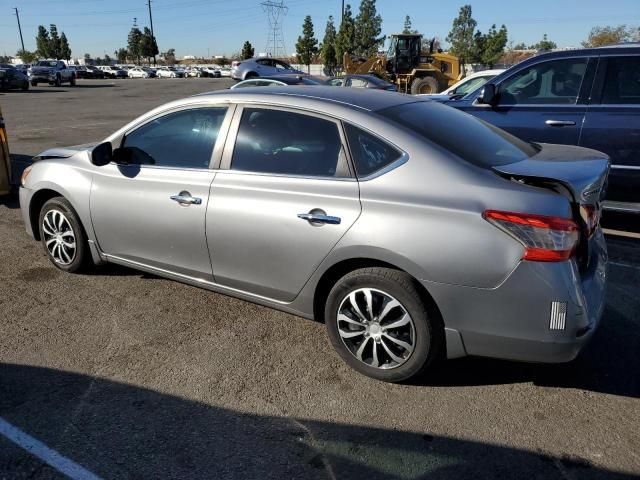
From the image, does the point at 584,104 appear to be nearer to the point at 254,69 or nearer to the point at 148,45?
the point at 254,69

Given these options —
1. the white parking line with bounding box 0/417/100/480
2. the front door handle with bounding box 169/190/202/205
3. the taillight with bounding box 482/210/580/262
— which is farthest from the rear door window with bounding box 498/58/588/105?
the white parking line with bounding box 0/417/100/480

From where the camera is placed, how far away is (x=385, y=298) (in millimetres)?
3168

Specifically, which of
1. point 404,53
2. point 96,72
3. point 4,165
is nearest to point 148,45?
point 96,72

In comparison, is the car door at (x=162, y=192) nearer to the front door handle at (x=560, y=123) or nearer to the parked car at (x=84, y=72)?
the front door handle at (x=560, y=123)

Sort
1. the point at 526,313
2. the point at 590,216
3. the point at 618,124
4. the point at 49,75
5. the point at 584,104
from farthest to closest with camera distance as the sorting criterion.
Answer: the point at 49,75 < the point at 584,104 < the point at 618,124 < the point at 590,216 < the point at 526,313

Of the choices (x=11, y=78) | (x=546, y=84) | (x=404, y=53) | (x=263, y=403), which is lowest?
(x=263, y=403)

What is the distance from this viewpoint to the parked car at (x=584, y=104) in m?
5.75

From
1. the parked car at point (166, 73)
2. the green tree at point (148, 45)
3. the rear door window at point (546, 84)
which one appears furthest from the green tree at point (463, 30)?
the rear door window at point (546, 84)

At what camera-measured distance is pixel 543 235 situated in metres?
2.75

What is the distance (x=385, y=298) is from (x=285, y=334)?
3.33 feet

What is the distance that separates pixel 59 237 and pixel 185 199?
5.41ft

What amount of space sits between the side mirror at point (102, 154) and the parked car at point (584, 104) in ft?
13.9

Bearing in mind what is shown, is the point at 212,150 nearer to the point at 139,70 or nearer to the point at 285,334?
the point at 285,334

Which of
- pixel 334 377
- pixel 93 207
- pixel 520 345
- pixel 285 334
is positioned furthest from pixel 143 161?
pixel 520 345
